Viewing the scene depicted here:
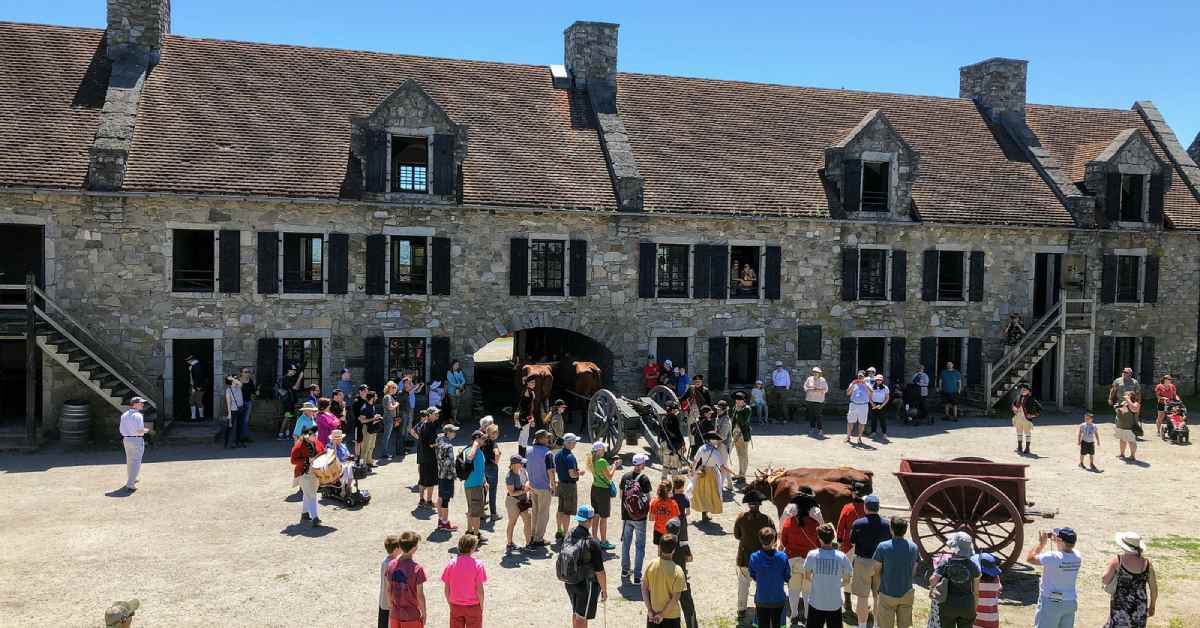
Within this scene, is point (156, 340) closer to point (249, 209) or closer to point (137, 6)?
point (249, 209)

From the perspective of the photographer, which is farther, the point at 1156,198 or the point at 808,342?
the point at 1156,198

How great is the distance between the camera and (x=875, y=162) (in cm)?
2525

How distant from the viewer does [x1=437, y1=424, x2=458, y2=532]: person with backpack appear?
41.7ft

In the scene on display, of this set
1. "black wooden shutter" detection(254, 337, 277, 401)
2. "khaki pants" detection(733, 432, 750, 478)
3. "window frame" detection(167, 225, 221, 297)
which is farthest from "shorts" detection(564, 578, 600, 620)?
"window frame" detection(167, 225, 221, 297)

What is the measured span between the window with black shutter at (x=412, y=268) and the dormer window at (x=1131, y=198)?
67.0 feet

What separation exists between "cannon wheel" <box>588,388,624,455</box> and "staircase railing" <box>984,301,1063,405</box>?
1180cm

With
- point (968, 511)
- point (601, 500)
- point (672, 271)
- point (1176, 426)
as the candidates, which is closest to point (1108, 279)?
point (1176, 426)

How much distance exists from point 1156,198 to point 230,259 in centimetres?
2571

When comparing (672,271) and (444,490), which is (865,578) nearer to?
(444,490)

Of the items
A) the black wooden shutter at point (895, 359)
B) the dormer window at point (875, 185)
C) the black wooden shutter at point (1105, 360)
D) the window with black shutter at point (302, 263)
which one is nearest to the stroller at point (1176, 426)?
the black wooden shutter at point (1105, 360)

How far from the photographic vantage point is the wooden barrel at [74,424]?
740 inches

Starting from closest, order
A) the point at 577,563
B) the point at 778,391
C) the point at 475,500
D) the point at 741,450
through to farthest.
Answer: the point at 577,563, the point at 475,500, the point at 741,450, the point at 778,391

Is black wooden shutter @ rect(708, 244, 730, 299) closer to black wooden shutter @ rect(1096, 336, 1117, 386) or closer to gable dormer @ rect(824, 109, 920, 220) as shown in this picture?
gable dormer @ rect(824, 109, 920, 220)

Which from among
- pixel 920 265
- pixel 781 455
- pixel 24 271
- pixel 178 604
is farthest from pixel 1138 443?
pixel 24 271
